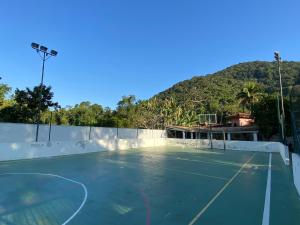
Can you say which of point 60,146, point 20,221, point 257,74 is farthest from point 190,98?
point 20,221

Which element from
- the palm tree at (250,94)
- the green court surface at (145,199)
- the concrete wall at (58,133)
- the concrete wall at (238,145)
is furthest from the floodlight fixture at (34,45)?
the palm tree at (250,94)

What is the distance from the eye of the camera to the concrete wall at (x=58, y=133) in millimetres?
22062

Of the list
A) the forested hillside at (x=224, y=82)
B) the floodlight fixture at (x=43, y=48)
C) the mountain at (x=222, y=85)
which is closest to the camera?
the floodlight fixture at (x=43, y=48)

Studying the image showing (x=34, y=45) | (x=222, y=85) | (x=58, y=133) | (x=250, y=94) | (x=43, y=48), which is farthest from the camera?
(x=222, y=85)

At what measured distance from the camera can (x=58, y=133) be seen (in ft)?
84.3

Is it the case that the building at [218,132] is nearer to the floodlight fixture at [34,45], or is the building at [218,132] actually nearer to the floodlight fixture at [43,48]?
the floodlight fixture at [43,48]

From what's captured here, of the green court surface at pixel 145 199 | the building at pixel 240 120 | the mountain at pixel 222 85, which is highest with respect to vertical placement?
the mountain at pixel 222 85

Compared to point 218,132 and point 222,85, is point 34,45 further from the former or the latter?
point 222,85

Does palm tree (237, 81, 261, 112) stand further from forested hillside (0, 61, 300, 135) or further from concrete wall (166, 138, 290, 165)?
concrete wall (166, 138, 290, 165)

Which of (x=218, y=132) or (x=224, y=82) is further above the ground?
(x=224, y=82)

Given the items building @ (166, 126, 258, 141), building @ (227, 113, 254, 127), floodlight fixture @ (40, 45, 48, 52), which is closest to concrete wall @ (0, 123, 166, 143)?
floodlight fixture @ (40, 45, 48, 52)

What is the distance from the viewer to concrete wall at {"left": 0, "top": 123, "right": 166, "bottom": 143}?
2206 cm

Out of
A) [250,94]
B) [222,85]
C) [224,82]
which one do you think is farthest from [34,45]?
[224,82]

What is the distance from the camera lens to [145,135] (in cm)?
3825
